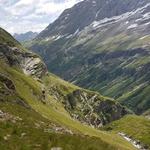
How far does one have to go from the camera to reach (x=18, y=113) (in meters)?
49.9

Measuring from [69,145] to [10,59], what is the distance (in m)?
162

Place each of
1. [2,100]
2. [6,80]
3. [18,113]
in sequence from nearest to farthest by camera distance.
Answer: [18,113], [2,100], [6,80]

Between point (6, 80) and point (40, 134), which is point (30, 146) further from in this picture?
point (6, 80)

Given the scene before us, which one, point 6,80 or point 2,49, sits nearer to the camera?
point 6,80

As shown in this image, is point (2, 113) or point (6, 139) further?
point (2, 113)

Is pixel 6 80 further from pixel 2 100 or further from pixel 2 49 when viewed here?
pixel 2 49

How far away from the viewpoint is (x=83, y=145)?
122ft

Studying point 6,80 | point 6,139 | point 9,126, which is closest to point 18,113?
point 9,126

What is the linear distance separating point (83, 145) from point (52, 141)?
2.69 metres

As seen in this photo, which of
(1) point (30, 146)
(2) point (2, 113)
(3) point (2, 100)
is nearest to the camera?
(1) point (30, 146)

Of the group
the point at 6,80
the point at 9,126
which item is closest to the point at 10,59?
the point at 6,80

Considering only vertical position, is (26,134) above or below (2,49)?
below

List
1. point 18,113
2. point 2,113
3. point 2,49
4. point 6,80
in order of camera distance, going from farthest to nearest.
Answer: point 2,49
point 6,80
point 18,113
point 2,113

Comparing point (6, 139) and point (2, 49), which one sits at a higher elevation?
point (2, 49)
